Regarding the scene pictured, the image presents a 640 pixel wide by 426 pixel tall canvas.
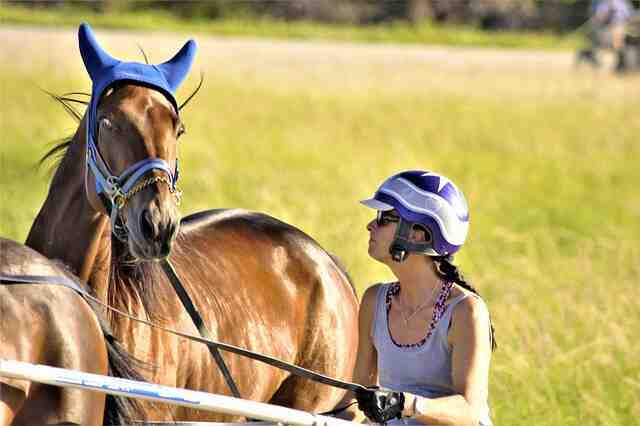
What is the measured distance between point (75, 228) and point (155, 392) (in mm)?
1075

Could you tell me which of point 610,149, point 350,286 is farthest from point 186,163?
point 350,286

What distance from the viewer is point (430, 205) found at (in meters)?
4.20

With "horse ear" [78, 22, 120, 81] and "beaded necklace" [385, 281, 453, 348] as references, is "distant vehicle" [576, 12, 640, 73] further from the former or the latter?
"beaded necklace" [385, 281, 453, 348]

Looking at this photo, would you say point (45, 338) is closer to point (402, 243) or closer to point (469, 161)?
point (402, 243)

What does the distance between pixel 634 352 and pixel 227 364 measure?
336cm

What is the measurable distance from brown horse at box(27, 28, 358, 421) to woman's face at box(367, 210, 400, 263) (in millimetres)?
646

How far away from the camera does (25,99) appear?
61.8 ft

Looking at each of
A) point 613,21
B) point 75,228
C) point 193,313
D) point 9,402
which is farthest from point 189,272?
point 613,21

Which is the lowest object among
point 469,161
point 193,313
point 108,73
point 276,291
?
point 469,161

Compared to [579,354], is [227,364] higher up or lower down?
higher up

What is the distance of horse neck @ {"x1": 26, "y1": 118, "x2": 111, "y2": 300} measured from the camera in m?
4.54

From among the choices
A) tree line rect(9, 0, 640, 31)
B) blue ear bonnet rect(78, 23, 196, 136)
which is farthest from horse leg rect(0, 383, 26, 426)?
tree line rect(9, 0, 640, 31)

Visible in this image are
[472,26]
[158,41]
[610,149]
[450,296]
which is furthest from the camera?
[472,26]

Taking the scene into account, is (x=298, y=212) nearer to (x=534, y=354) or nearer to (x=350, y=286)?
(x=534, y=354)
